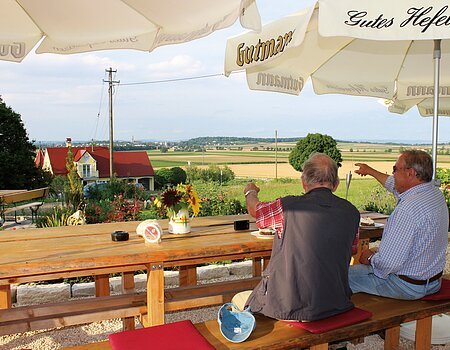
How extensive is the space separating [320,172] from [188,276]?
83.2 inches

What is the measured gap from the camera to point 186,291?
3.72 meters

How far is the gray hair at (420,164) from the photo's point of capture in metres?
2.86

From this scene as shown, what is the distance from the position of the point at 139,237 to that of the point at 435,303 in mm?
1931

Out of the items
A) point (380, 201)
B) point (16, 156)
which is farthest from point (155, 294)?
point (16, 156)

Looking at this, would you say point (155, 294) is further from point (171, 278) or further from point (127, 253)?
point (171, 278)

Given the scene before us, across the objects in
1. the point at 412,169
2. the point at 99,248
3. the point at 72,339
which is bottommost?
the point at 72,339

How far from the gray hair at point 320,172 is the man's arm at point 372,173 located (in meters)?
1.64

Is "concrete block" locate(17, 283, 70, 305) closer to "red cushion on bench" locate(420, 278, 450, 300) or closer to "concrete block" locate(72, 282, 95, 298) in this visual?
"concrete block" locate(72, 282, 95, 298)

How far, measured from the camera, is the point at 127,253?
2.76 metres

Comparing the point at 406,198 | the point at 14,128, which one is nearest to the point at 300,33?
the point at 406,198

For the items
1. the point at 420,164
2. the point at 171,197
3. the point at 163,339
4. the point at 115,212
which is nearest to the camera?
the point at 163,339

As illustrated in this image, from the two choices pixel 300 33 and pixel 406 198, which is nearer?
pixel 406 198

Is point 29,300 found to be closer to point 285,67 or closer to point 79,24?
point 79,24

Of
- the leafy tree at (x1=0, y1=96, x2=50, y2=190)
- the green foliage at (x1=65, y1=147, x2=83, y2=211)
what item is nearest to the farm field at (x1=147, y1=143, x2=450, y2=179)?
the leafy tree at (x1=0, y1=96, x2=50, y2=190)
